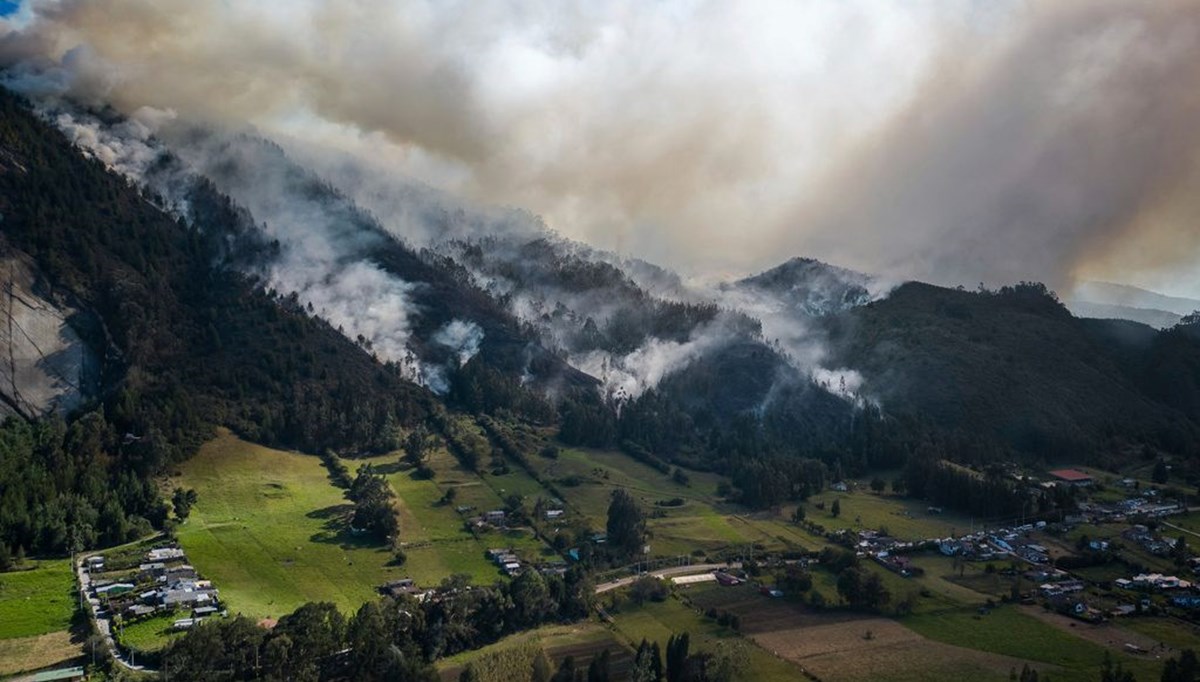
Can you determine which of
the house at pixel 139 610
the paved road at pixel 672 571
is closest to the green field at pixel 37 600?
the house at pixel 139 610

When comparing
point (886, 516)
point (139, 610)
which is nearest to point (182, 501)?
point (139, 610)

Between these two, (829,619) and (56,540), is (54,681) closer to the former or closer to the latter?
(56,540)

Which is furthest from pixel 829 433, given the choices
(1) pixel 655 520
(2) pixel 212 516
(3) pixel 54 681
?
(3) pixel 54 681

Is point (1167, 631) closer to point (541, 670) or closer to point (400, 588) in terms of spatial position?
point (541, 670)

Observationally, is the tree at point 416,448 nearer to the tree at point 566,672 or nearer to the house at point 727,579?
the house at point 727,579

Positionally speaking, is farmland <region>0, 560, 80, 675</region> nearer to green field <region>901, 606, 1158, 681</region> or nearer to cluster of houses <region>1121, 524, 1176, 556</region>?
green field <region>901, 606, 1158, 681</region>

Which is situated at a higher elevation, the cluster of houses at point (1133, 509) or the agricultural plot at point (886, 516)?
the cluster of houses at point (1133, 509)
